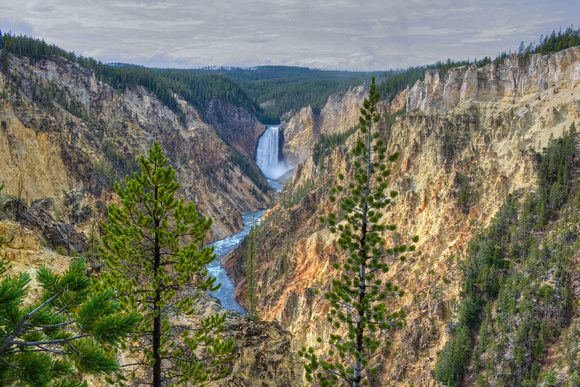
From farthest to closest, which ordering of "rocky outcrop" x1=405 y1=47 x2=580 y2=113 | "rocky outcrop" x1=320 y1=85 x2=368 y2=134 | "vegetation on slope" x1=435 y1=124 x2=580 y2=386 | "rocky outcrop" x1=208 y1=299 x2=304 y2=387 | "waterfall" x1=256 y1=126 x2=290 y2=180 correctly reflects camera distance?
"waterfall" x1=256 y1=126 x2=290 y2=180 → "rocky outcrop" x1=320 y1=85 x2=368 y2=134 → "rocky outcrop" x1=405 y1=47 x2=580 y2=113 → "vegetation on slope" x1=435 y1=124 x2=580 y2=386 → "rocky outcrop" x1=208 y1=299 x2=304 y2=387

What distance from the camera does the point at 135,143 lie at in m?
72.8

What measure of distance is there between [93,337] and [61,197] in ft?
125

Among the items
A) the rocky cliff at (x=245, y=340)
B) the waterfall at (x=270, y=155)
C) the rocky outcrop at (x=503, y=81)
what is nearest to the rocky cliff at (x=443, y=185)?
the rocky outcrop at (x=503, y=81)

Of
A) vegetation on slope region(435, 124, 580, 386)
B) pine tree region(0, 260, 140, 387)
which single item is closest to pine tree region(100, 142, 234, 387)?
pine tree region(0, 260, 140, 387)

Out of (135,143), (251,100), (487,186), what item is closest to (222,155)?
(135,143)

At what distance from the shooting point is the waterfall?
136 m

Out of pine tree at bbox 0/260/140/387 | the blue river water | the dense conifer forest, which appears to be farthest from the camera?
the dense conifer forest

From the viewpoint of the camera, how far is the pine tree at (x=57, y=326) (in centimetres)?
470

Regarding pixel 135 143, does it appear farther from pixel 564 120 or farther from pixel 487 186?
pixel 564 120

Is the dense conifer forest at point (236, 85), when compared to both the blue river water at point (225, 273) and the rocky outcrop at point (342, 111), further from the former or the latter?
the blue river water at point (225, 273)

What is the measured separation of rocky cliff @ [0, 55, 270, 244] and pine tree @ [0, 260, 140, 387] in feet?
112

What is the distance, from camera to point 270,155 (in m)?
140

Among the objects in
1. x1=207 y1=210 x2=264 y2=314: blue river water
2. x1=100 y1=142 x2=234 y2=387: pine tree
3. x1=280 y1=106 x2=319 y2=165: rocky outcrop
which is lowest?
x1=207 y1=210 x2=264 y2=314: blue river water

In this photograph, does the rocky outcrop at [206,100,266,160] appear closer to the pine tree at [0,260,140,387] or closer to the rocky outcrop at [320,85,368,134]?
the rocky outcrop at [320,85,368,134]
